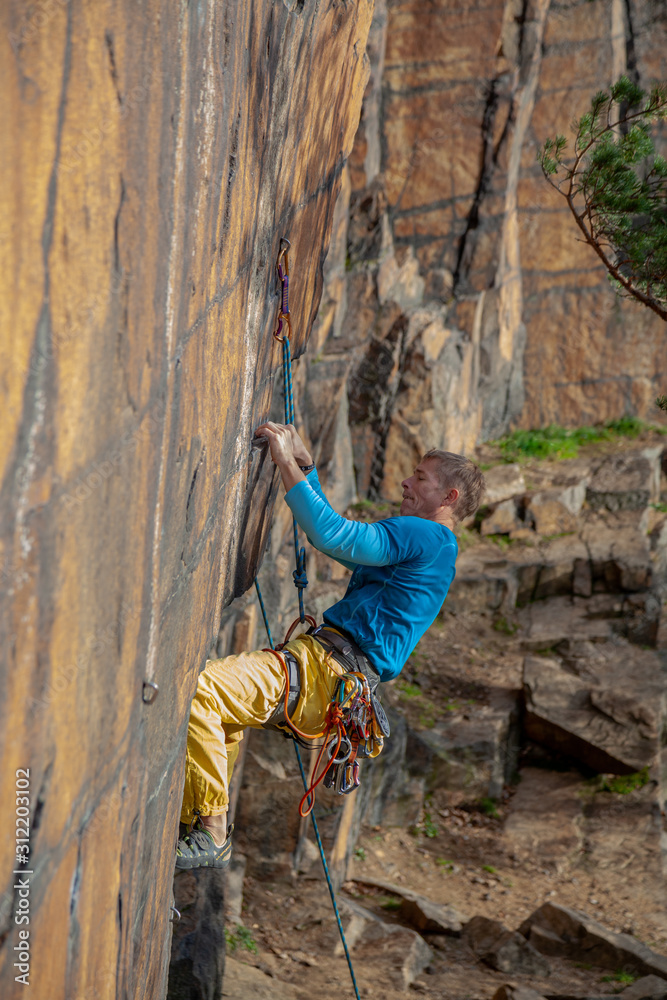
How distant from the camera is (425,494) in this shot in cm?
329

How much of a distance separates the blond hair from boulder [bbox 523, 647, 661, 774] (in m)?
5.36

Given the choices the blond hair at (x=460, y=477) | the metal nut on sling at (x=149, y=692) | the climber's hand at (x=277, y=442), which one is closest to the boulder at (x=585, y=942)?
the blond hair at (x=460, y=477)

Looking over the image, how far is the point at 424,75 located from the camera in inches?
451

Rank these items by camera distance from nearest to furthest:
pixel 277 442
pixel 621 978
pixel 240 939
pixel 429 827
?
pixel 277 442, pixel 621 978, pixel 240 939, pixel 429 827

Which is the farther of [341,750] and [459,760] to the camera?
[459,760]

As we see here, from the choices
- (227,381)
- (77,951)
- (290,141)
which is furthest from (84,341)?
(290,141)

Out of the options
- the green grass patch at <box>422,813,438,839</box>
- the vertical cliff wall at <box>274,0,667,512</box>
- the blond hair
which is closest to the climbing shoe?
the blond hair

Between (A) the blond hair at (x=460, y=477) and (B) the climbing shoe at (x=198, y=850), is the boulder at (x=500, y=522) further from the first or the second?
(B) the climbing shoe at (x=198, y=850)

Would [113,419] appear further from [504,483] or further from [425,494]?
[504,483]

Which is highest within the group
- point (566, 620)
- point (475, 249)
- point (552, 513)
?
point (475, 249)

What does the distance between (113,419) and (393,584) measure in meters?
2.13

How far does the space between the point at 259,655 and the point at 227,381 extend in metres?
1.19

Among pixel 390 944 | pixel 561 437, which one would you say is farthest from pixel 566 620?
pixel 390 944

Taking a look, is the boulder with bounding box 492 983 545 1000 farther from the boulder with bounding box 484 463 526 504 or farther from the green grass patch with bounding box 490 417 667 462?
the green grass patch with bounding box 490 417 667 462
